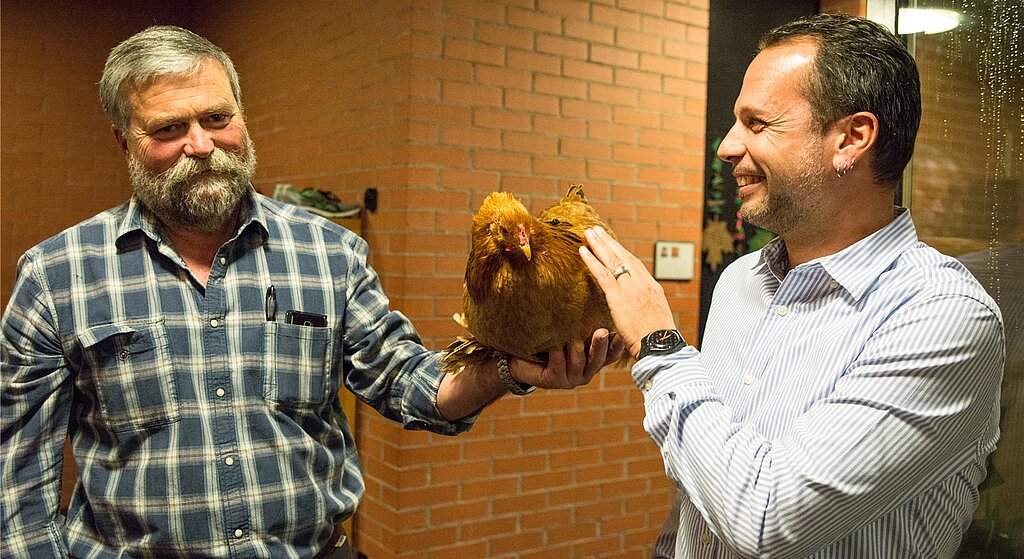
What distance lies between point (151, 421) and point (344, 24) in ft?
7.62

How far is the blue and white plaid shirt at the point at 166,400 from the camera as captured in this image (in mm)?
1533

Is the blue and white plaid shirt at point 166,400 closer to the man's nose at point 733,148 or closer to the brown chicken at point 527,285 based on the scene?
the brown chicken at point 527,285

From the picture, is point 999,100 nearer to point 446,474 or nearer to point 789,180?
point 789,180

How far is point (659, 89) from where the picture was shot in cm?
364

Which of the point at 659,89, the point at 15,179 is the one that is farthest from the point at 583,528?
the point at 15,179

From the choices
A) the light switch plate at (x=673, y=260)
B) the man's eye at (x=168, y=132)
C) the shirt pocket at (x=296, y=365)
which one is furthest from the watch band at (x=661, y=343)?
the light switch plate at (x=673, y=260)

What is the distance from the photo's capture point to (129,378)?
1548mm

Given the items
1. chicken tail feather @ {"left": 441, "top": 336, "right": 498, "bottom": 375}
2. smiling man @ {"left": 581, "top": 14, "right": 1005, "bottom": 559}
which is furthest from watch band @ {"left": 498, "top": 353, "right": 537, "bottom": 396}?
smiling man @ {"left": 581, "top": 14, "right": 1005, "bottom": 559}

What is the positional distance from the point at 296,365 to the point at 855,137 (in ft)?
3.76

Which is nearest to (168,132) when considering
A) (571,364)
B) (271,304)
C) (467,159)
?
(271,304)

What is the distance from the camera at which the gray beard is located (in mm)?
1613

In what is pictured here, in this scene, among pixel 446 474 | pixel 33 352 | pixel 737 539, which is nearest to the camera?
pixel 737 539

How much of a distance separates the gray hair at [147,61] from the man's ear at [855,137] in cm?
123

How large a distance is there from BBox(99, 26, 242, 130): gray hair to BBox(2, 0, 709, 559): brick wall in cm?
139
